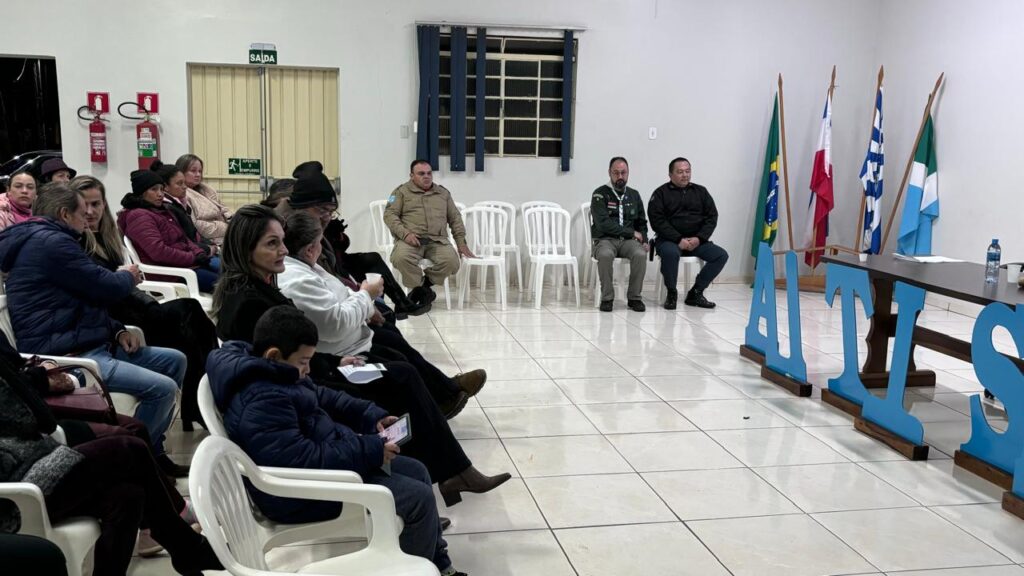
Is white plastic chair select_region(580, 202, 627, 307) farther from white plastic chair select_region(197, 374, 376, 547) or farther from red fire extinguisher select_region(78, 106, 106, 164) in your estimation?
white plastic chair select_region(197, 374, 376, 547)

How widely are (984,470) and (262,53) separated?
19.8 ft

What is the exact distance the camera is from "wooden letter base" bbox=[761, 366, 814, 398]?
4.48m

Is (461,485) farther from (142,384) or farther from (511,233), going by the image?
(511,233)

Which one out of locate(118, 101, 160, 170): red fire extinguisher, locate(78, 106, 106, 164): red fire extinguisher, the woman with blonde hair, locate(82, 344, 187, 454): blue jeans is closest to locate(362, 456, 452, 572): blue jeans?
locate(82, 344, 187, 454): blue jeans

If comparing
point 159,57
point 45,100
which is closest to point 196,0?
point 159,57

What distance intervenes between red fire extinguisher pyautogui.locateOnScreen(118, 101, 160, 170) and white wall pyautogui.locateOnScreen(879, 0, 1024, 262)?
6493mm

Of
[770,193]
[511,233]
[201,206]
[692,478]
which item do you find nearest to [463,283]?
[511,233]

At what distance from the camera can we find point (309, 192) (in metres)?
3.58

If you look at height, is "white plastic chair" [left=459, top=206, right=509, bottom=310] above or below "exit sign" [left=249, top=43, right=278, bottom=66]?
below

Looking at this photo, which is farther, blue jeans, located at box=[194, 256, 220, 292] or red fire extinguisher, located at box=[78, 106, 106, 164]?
red fire extinguisher, located at box=[78, 106, 106, 164]

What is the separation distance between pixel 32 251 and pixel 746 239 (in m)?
6.51

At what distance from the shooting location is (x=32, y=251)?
287 cm

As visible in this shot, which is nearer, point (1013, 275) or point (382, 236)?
point (1013, 275)

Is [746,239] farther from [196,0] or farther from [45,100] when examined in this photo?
[45,100]
